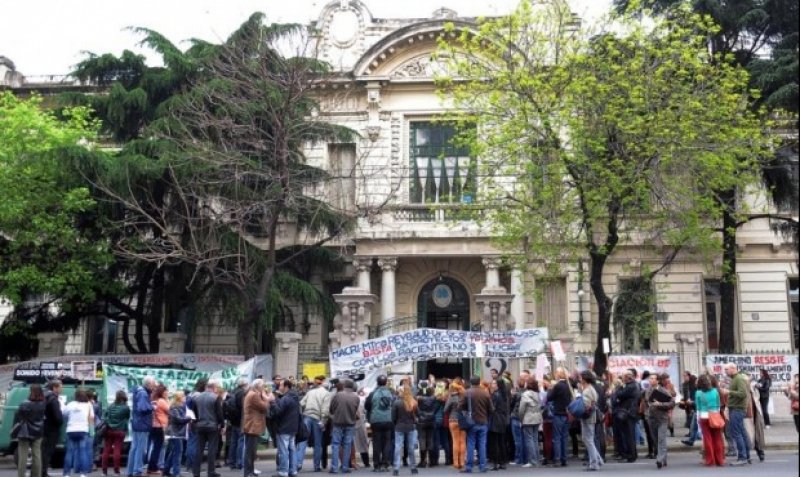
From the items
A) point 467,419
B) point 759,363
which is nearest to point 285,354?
point 467,419

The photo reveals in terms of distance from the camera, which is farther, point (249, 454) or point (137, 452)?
point (137, 452)

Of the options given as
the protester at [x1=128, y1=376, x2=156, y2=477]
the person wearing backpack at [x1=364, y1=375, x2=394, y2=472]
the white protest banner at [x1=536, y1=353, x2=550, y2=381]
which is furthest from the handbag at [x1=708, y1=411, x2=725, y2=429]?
the protester at [x1=128, y1=376, x2=156, y2=477]

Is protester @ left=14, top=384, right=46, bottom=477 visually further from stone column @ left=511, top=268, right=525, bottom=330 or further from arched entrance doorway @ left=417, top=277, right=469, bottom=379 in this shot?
arched entrance doorway @ left=417, top=277, right=469, bottom=379

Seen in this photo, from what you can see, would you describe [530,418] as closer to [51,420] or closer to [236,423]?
[236,423]

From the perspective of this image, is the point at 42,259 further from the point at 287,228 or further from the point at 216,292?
the point at 287,228

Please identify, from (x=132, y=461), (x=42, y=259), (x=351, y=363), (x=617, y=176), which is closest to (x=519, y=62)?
(x=617, y=176)

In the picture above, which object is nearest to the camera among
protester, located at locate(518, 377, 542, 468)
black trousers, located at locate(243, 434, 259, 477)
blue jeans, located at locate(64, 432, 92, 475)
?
black trousers, located at locate(243, 434, 259, 477)

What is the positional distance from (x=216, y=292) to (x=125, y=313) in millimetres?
4574

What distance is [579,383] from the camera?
1489 centimetres

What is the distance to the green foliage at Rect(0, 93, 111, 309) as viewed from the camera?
2252 centimetres

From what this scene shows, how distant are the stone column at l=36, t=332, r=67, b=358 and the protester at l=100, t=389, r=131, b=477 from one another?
1097cm

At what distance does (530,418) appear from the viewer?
48.0 feet

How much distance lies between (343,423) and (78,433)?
14.9ft

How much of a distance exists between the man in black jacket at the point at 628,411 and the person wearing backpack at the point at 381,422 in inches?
171
